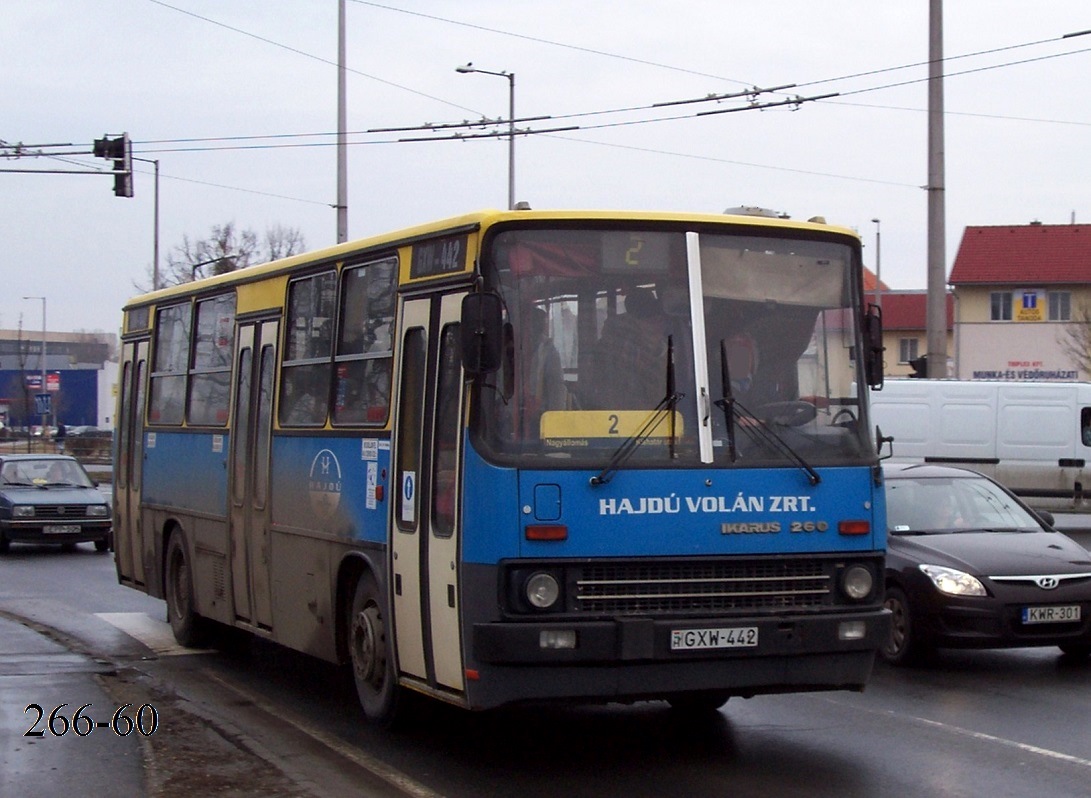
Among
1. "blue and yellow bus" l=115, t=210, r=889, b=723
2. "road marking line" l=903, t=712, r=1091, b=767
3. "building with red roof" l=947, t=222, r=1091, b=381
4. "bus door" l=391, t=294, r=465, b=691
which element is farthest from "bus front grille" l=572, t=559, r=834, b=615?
"building with red roof" l=947, t=222, r=1091, b=381

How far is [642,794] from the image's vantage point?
7.76 m

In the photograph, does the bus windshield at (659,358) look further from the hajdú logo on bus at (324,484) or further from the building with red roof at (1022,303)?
the building with red roof at (1022,303)

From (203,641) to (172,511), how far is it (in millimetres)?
1217

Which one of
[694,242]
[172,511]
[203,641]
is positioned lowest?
[203,641]

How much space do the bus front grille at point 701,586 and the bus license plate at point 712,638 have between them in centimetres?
15

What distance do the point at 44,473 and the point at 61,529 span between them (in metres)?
1.76

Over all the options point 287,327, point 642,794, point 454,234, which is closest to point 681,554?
point 642,794

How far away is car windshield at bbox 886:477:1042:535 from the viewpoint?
13.0 meters

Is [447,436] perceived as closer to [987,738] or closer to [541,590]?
[541,590]

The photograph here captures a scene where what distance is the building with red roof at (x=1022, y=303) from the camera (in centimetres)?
6850

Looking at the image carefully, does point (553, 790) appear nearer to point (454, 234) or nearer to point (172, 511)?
point (454, 234)

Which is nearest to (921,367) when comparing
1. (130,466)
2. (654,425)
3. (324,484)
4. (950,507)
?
(950,507)

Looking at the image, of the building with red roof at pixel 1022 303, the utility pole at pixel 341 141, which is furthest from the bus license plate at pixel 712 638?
the building with red roof at pixel 1022 303

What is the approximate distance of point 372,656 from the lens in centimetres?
946
